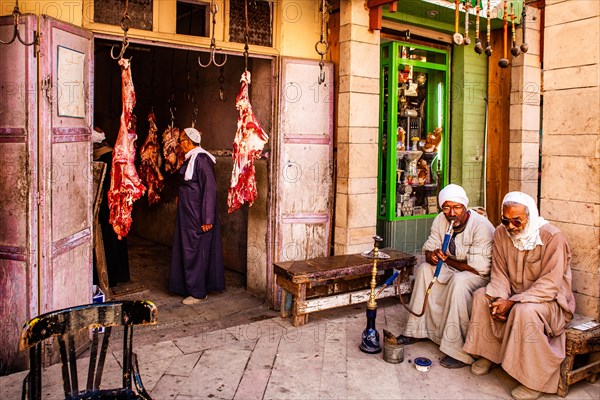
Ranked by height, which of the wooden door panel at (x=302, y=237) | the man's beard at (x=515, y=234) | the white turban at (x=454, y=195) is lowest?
the wooden door panel at (x=302, y=237)

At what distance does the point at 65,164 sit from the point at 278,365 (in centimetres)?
266

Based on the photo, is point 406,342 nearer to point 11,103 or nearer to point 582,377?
point 582,377

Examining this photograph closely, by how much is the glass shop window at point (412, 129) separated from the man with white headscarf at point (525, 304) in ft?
10.5

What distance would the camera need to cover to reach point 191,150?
23.1 ft

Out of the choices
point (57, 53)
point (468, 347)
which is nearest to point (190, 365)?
point (468, 347)

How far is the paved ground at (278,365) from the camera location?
4.40 meters

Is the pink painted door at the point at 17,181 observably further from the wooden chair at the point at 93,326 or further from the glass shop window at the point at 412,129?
the glass shop window at the point at 412,129

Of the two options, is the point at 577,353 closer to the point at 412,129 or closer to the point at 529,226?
the point at 529,226

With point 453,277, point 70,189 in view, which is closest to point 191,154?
point 70,189

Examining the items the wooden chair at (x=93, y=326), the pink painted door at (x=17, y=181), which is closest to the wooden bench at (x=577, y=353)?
the wooden chair at (x=93, y=326)

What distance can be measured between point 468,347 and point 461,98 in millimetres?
4829

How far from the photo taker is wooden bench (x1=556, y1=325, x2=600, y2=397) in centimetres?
427

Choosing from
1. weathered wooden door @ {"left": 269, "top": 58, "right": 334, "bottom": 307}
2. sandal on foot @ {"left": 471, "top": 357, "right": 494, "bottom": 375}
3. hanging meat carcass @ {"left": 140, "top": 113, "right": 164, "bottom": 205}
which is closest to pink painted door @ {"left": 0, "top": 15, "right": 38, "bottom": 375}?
weathered wooden door @ {"left": 269, "top": 58, "right": 334, "bottom": 307}

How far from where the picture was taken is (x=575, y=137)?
189 inches
